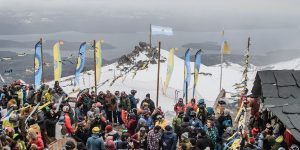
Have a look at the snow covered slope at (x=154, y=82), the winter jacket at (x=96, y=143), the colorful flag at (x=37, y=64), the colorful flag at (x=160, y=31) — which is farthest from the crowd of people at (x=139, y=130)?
the snow covered slope at (x=154, y=82)

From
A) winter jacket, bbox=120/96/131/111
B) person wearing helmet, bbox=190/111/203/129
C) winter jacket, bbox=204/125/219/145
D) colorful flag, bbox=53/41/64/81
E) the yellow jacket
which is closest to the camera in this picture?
winter jacket, bbox=204/125/219/145

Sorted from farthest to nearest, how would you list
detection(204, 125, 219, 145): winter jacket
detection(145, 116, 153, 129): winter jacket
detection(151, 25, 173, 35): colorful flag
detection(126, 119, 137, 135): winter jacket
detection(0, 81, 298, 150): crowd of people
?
detection(151, 25, 173, 35): colorful flag → detection(126, 119, 137, 135): winter jacket → detection(145, 116, 153, 129): winter jacket → detection(204, 125, 219, 145): winter jacket → detection(0, 81, 298, 150): crowd of people

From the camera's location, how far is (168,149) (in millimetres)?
11961

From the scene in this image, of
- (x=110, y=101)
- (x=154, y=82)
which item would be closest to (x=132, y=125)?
(x=110, y=101)

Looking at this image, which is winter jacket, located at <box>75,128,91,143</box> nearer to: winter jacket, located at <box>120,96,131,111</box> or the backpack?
the backpack

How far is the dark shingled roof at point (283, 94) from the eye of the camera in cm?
1200

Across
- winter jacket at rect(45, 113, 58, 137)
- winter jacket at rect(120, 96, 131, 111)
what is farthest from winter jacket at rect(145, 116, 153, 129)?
winter jacket at rect(120, 96, 131, 111)

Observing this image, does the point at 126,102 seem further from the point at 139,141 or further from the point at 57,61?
the point at 57,61

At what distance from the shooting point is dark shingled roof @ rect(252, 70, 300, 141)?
12.0 meters

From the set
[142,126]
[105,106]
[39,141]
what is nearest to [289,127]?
[142,126]

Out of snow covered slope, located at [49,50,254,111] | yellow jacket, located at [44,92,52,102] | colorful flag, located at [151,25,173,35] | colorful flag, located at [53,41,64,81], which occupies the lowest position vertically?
snow covered slope, located at [49,50,254,111]

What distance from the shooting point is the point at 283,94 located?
44.7 feet

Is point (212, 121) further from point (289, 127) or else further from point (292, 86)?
point (292, 86)

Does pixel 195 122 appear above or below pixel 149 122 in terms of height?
above
